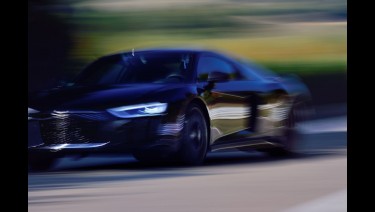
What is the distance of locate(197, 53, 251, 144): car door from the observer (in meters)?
10.9

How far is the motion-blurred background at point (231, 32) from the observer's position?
1172cm

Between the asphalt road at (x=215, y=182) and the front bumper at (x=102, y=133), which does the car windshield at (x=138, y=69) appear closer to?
the front bumper at (x=102, y=133)

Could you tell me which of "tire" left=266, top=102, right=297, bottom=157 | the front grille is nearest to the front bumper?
the front grille

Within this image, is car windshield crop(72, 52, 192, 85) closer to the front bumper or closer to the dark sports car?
the dark sports car

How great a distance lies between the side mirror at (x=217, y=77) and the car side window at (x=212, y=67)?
0.04 metres

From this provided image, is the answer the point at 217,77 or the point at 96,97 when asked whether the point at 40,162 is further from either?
the point at 217,77

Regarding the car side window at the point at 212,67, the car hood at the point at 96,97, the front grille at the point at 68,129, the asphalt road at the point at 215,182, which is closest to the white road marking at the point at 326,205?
the asphalt road at the point at 215,182

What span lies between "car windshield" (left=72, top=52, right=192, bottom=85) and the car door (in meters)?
0.19

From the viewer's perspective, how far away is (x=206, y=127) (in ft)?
35.5

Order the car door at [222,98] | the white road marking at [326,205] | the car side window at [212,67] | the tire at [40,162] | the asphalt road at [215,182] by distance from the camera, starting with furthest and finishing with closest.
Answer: the car side window at [212,67] < the car door at [222,98] < the tire at [40,162] < the asphalt road at [215,182] < the white road marking at [326,205]

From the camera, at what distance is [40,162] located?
11.0 meters

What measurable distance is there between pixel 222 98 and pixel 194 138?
0.55m
